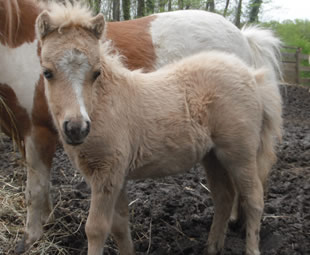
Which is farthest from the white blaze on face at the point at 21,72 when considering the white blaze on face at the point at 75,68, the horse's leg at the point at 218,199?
the horse's leg at the point at 218,199

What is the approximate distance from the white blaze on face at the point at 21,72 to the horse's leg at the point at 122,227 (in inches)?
43.1

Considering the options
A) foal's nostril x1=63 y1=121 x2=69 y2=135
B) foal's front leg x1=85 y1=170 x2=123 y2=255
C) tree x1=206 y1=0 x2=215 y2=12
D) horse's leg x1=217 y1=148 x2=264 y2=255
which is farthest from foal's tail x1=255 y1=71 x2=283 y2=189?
tree x1=206 y1=0 x2=215 y2=12

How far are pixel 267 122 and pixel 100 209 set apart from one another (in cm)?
155

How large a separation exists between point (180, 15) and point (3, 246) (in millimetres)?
3184

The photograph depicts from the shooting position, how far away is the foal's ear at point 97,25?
2.37 metres

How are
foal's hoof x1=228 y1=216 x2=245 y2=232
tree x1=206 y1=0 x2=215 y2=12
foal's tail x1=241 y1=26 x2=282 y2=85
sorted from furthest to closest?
1. tree x1=206 y1=0 x2=215 y2=12
2. foal's tail x1=241 y1=26 x2=282 y2=85
3. foal's hoof x1=228 y1=216 x2=245 y2=232

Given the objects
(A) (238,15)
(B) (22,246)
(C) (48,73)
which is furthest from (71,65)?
(A) (238,15)

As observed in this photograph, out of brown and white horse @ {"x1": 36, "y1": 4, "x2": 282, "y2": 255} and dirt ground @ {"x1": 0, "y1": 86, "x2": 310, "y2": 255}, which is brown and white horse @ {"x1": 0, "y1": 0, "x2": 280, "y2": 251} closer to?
dirt ground @ {"x1": 0, "y1": 86, "x2": 310, "y2": 255}

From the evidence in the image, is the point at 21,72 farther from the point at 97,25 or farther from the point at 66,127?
the point at 66,127

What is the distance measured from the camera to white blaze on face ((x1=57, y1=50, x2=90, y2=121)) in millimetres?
2176

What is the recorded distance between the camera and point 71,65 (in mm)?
2184

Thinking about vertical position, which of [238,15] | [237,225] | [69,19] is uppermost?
[69,19]

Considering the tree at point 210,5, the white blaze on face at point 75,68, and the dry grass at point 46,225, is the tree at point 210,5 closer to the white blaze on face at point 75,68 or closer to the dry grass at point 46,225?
the dry grass at point 46,225

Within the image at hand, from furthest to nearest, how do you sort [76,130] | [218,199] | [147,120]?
[218,199]
[147,120]
[76,130]
